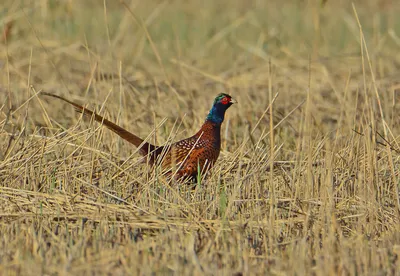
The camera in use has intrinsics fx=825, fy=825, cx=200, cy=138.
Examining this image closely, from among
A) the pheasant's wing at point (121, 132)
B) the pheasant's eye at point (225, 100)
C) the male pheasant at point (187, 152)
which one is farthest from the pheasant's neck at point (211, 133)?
the pheasant's wing at point (121, 132)

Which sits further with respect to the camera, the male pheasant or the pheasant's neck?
the pheasant's neck

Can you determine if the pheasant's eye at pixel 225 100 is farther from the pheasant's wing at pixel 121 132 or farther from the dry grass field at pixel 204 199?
the pheasant's wing at pixel 121 132

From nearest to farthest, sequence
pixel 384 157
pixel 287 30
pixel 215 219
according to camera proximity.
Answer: pixel 215 219
pixel 384 157
pixel 287 30

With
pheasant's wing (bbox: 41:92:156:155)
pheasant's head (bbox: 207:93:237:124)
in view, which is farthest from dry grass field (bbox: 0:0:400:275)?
pheasant's head (bbox: 207:93:237:124)

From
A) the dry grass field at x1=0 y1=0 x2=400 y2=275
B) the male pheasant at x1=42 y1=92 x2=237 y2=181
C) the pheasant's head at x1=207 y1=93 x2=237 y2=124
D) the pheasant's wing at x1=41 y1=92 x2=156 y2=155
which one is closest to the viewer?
the dry grass field at x1=0 y1=0 x2=400 y2=275

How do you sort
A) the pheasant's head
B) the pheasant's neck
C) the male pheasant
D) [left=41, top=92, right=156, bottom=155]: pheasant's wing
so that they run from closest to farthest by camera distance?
[left=41, top=92, right=156, bottom=155]: pheasant's wing, the male pheasant, the pheasant's neck, the pheasant's head

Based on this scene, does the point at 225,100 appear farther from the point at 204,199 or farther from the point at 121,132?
the point at 204,199

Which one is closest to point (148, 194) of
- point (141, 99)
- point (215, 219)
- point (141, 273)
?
A: point (215, 219)

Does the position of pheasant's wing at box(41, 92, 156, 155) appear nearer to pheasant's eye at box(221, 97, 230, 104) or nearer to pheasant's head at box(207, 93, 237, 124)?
pheasant's head at box(207, 93, 237, 124)

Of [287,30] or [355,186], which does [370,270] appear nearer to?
[355,186]

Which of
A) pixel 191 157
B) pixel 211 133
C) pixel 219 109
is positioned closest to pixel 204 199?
Answer: pixel 191 157

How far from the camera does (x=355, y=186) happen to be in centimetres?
488

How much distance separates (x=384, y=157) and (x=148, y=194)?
1.64m

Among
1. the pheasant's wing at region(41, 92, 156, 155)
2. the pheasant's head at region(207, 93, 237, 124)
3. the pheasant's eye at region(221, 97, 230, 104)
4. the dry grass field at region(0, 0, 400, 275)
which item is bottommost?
the dry grass field at region(0, 0, 400, 275)
